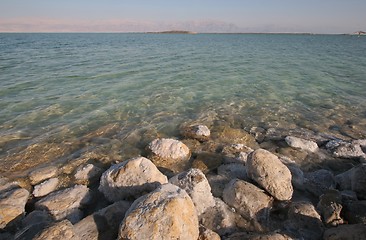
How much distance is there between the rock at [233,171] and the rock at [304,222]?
1237 millimetres

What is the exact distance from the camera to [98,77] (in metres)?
16.5

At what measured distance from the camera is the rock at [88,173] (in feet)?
19.4

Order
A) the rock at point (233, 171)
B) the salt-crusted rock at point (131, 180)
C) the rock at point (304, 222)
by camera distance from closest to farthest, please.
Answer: the rock at point (304, 222), the salt-crusted rock at point (131, 180), the rock at point (233, 171)

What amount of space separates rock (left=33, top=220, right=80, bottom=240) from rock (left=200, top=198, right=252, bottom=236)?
215 cm

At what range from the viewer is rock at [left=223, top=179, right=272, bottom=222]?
4594mm

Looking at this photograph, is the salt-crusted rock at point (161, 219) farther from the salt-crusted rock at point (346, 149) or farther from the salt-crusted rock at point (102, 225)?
the salt-crusted rock at point (346, 149)

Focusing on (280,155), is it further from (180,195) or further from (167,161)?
(180,195)

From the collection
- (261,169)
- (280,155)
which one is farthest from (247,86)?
(261,169)

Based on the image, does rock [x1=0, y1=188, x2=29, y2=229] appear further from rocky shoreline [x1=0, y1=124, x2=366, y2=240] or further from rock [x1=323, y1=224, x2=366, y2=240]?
rock [x1=323, y1=224, x2=366, y2=240]

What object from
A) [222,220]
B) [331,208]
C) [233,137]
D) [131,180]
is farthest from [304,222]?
[233,137]

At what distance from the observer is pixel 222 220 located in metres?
4.43

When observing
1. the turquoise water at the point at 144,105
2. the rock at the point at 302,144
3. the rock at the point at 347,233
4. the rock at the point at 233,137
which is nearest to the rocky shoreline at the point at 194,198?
the rock at the point at 347,233

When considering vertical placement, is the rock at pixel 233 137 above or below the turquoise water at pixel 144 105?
above

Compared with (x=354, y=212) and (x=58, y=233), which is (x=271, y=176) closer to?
(x=354, y=212)
